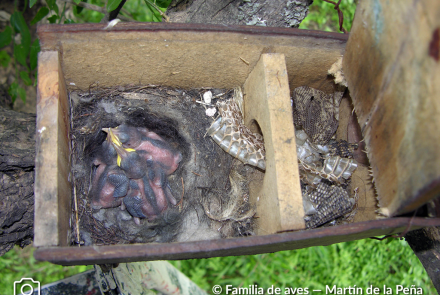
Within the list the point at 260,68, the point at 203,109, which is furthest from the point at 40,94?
the point at 260,68

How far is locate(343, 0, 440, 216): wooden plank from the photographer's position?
0.90 metres

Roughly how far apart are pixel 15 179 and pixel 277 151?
109cm

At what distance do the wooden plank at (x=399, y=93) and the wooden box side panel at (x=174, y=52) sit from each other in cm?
21

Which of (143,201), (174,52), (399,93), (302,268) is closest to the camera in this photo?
(399,93)

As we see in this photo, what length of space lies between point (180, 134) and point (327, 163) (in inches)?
27.5

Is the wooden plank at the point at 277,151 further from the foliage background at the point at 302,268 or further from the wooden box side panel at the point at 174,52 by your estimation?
the foliage background at the point at 302,268

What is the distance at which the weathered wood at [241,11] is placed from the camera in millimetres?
1638

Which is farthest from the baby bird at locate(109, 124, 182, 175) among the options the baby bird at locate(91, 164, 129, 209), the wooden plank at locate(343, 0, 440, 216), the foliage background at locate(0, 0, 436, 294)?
the foliage background at locate(0, 0, 436, 294)

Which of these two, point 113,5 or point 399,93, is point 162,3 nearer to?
point 113,5

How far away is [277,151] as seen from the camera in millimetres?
1317

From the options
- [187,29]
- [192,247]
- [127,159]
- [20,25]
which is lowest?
[192,247]

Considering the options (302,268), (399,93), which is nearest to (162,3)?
(399,93)

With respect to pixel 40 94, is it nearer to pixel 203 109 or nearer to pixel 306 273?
pixel 203 109

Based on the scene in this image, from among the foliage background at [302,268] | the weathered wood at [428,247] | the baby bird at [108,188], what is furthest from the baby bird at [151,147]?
the foliage background at [302,268]
